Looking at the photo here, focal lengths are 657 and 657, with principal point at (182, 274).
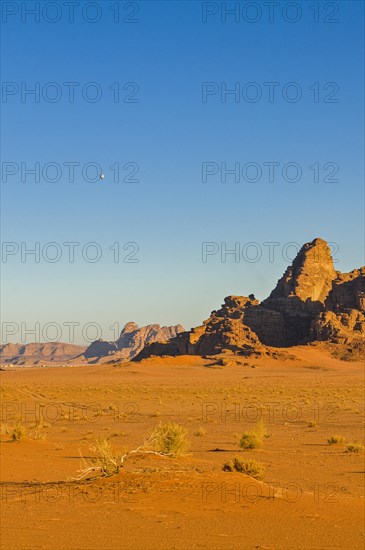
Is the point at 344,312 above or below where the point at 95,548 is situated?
above

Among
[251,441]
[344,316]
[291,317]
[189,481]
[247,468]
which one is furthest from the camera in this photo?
[291,317]

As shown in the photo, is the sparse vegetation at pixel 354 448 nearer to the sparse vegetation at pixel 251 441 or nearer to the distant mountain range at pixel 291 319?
the sparse vegetation at pixel 251 441

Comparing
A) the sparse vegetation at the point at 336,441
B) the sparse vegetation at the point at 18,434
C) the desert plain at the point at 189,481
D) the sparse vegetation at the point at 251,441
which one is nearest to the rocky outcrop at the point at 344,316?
the desert plain at the point at 189,481

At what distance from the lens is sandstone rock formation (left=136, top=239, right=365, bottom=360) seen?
8962cm

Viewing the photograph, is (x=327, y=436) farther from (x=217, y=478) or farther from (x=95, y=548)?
(x=95, y=548)

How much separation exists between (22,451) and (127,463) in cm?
412

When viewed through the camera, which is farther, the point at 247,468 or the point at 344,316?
the point at 344,316

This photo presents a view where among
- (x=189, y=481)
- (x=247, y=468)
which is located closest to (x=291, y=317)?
(x=247, y=468)

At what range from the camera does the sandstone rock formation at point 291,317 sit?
89.6m

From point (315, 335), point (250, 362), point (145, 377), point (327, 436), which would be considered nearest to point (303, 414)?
point (327, 436)

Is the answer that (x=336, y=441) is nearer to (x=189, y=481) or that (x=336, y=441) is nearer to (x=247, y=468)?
(x=247, y=468)

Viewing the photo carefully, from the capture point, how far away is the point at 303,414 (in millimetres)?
32562

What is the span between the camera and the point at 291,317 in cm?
9662

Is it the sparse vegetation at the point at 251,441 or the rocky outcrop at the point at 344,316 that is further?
the rocky outcrop at the point at 344,316
